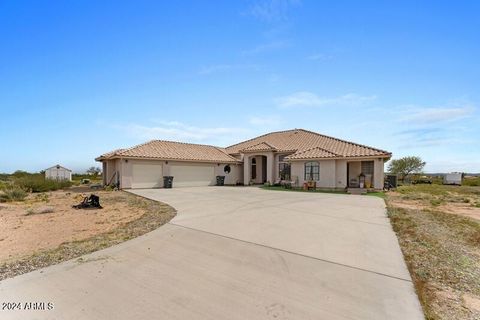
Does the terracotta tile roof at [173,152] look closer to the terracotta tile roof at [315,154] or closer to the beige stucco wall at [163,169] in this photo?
the beige stucco wall at [163,169]

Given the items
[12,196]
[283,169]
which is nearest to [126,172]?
[12,196]

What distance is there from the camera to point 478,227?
8594mm

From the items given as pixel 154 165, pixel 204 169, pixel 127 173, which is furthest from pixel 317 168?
pixel 127 173

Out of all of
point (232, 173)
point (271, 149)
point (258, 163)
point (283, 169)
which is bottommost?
point (232, 173)

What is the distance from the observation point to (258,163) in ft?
97.1

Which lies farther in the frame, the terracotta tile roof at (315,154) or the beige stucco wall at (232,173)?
the beige stucco wall at (232,173)

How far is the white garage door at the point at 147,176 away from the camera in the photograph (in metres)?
22.6

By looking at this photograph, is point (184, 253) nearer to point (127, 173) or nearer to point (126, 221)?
point (126, 221)

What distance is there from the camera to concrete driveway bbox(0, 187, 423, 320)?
330cm

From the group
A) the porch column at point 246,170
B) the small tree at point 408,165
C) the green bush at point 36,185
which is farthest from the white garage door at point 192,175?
the small tree at point 408,165

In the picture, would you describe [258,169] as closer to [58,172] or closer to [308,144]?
[308,144]

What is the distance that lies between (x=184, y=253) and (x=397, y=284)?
371 centimetres

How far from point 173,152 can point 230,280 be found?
2304cm

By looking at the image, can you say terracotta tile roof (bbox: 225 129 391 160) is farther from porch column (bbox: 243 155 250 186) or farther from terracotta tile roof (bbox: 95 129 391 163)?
porch column (bbox: 243 155 250 186)
